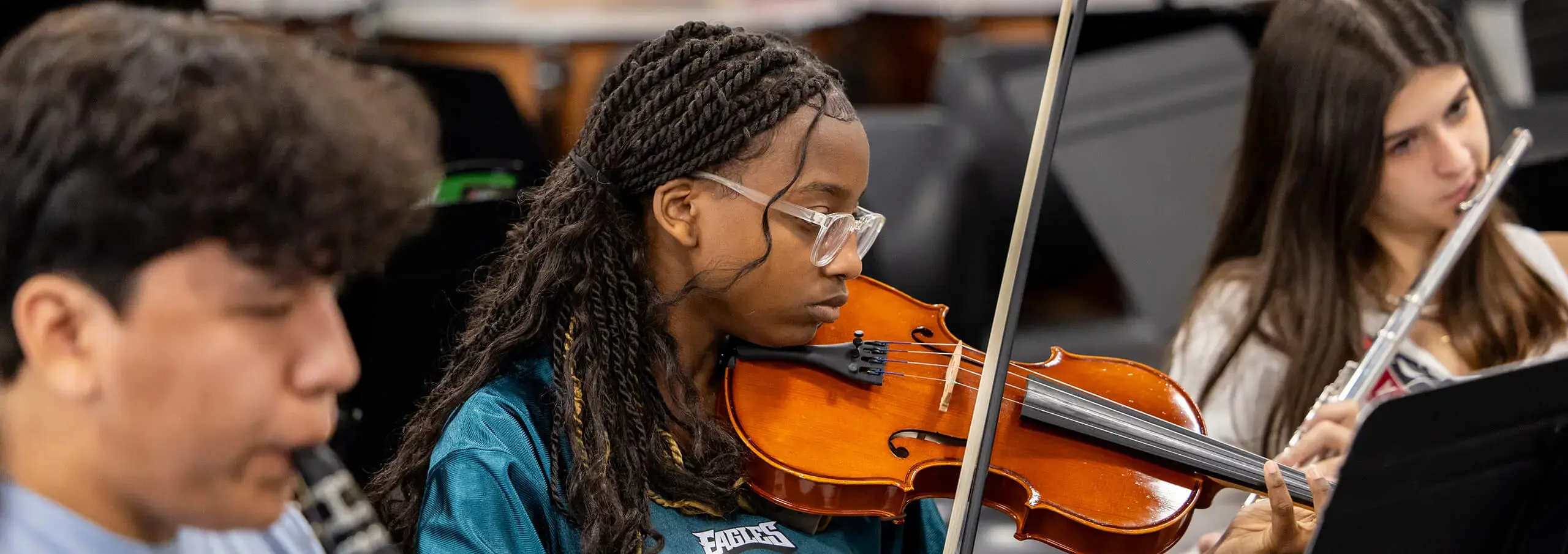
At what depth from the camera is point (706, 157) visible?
3.66 feet

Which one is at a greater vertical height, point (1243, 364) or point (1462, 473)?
point (1462, 473)

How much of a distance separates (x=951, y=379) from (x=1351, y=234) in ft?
2.60

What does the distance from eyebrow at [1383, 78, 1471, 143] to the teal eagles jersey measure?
96cm

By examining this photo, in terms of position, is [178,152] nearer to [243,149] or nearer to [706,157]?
[243,149]

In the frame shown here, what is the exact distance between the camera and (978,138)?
9.96ft

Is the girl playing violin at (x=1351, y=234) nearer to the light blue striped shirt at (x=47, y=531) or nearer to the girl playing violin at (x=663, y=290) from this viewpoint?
the girl playing violin at (x=663, y=290)

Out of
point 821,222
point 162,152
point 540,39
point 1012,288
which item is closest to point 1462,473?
point 1012,288

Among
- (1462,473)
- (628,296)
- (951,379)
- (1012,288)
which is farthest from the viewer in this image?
(951,379)

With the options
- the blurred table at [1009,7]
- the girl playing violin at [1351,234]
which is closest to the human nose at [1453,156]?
the girl playing violin at [1351,234]

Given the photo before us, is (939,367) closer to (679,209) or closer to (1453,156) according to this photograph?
(679,209)

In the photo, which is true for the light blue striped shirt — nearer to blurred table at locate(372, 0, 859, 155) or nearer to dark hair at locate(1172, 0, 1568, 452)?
dark hair at locate(1172, 0, 1568, 452)

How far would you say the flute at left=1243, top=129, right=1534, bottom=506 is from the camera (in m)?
1.54

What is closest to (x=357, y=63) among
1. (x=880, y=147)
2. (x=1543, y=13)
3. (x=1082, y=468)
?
(x=1082, y=468)

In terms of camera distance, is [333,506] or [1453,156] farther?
[1453,156]
